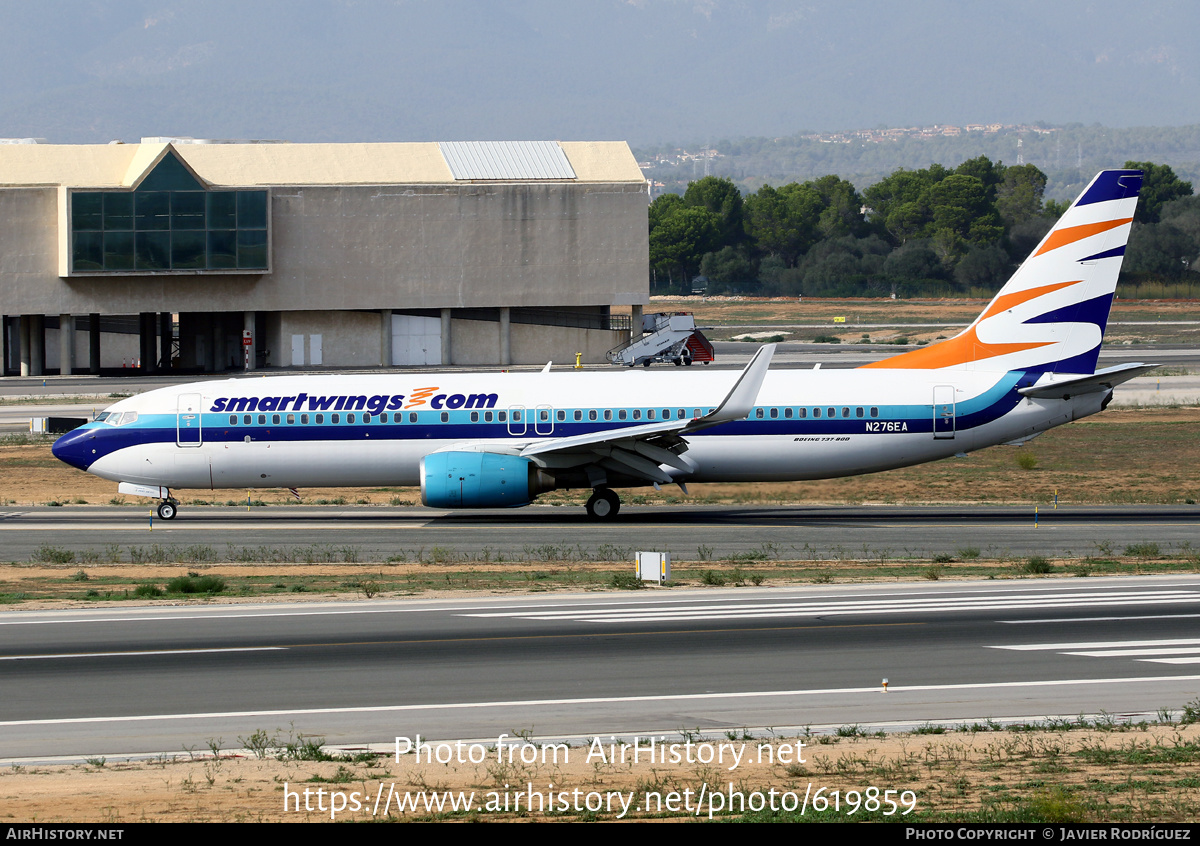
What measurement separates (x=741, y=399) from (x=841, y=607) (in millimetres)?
11433

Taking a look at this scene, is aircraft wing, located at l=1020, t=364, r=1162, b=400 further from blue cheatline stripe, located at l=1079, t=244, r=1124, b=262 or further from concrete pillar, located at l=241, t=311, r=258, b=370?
concrete pillar, located at l=241, t=311, r=258, b=370

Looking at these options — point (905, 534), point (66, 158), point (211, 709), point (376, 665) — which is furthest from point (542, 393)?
point (66, 158)

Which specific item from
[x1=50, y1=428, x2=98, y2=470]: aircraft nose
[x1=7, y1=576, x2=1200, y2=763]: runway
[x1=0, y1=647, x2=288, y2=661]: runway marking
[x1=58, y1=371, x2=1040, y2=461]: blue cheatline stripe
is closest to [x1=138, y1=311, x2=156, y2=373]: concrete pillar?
[x1=50, y1=428, x2=98, y2=470]: aircraft nose

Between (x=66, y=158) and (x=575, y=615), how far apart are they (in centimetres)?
7099

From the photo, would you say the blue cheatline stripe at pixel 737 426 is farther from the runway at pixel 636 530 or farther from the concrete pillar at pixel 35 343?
the concrete pillar at pixel 35 343

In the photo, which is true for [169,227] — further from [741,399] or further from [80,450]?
[741,399]

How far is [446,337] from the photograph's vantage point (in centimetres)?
8788

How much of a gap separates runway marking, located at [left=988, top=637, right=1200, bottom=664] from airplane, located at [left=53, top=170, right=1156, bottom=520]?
52.9ft

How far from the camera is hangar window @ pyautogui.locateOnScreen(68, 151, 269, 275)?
80.4m

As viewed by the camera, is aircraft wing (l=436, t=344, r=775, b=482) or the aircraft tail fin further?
the aircraft tail fin

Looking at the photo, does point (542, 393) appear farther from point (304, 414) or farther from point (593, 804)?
point (593, 804)

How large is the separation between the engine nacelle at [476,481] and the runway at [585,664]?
9.68 m

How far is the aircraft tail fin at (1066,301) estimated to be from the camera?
121ft

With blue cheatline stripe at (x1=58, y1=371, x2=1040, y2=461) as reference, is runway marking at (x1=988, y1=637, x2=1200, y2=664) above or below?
below
